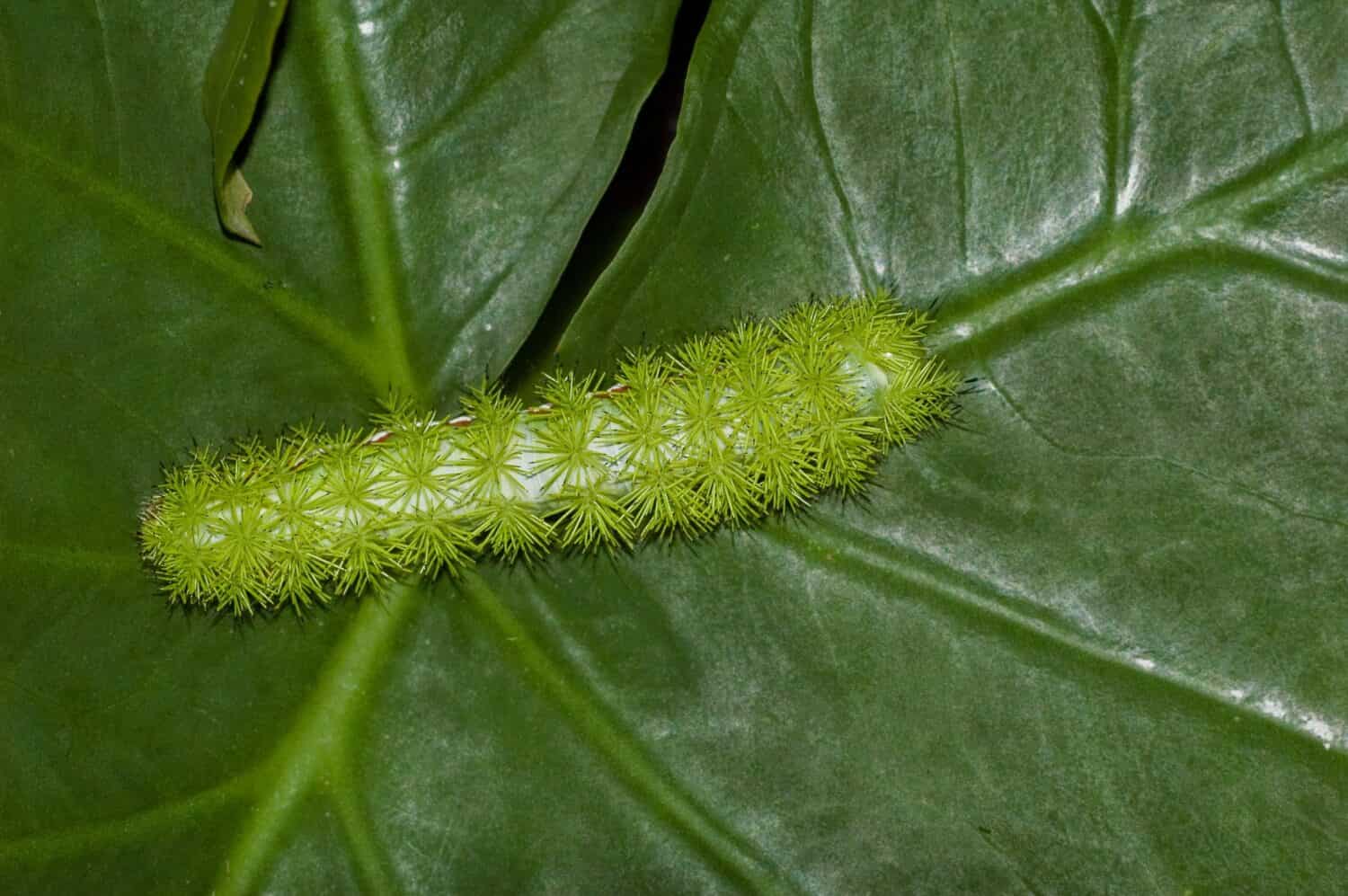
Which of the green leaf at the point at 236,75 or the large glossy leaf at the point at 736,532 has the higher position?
the green leaf at the point at 236,75

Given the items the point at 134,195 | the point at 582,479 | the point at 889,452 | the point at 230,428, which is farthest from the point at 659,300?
the point at 134,195

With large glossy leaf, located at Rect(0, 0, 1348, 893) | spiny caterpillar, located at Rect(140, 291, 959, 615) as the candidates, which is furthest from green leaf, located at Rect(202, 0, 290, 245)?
spiny caterpillar, located at Rect(140, 291, 959, 615)

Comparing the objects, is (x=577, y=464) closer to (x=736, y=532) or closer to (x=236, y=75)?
(x=736, y=532)

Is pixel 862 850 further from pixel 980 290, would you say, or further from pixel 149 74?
pixel 149 74

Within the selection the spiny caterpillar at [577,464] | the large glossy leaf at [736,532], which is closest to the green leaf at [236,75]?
the large glossy leaf at [736,532]

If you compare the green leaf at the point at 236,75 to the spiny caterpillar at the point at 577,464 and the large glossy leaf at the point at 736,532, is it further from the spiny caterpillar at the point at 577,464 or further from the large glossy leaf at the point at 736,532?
the spiny caterpillar at the point at 577,464

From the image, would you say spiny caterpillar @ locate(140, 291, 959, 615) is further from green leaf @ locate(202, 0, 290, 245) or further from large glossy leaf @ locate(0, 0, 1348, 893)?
green leaf @ locate(202, 0, 290, 245)
